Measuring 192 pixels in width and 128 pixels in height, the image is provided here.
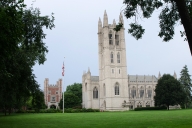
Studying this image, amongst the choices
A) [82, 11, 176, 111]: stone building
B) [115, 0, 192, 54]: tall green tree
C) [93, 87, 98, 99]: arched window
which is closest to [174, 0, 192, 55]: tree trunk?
[115, 0, 192, 54]: tall green tree

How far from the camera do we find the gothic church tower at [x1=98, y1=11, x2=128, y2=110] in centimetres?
6712

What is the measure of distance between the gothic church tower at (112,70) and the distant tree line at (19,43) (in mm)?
47544

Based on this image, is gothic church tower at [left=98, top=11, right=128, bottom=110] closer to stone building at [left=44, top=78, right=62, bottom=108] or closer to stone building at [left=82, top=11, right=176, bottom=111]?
stone building at [left=82, top=11, right=176, bottom=111]

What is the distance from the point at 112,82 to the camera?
68375 millimetres

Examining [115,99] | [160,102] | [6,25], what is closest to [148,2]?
[6,25]

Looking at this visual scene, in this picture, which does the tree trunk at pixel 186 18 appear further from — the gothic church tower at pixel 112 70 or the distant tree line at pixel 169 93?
the gothic church tower at pixel 112 70

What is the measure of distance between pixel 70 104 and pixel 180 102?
114 feet

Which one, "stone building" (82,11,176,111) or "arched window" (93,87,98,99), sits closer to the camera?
"stone building" (82,11,176,111)

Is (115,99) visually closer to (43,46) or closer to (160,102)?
(160,102)

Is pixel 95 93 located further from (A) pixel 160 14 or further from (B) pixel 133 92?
(A) pixel 160 14

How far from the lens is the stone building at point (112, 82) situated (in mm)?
67500

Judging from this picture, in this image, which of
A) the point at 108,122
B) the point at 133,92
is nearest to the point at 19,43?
the point at 108,122

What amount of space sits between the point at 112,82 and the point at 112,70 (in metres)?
3.56

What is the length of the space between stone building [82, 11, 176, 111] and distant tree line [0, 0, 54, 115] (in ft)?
157
